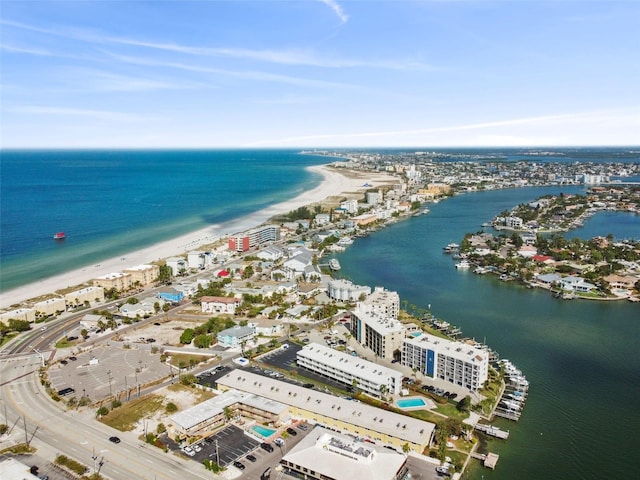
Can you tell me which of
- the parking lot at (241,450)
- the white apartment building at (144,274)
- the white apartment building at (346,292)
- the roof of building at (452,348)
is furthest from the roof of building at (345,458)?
the white apartment building at (144,274)

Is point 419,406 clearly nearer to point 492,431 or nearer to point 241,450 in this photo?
point 492,431

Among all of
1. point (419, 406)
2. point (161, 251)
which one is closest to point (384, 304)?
point (419, 406)

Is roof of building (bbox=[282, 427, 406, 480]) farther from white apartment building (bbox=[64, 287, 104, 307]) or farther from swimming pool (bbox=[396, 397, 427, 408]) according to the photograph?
white apartment building (bbox=[64, 287, 104, 307])

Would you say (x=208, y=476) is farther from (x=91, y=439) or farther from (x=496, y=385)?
(x=496, y=385)

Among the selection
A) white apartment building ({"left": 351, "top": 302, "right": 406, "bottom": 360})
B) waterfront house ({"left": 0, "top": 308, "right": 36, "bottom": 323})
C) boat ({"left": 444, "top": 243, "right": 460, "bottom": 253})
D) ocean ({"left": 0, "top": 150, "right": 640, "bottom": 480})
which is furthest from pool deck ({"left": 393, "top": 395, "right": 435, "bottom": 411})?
boat ({"left": 444, "top": 243, "right": 460, "bottom": 253})

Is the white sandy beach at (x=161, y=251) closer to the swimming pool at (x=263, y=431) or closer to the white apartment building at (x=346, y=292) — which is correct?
the white apartment building at (x=346, y=292)

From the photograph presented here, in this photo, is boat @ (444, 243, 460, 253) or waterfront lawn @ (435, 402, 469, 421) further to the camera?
boat @ (444, 243, 460, 253)
